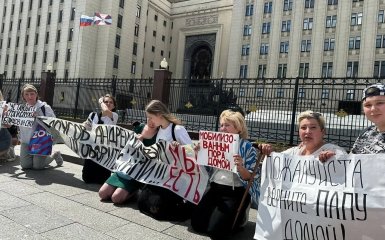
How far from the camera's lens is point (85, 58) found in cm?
5144

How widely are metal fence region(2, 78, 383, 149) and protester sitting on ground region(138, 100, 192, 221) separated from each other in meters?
5.67

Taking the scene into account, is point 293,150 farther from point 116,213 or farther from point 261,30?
point 261,30

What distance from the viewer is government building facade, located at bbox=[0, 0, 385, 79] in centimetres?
4384

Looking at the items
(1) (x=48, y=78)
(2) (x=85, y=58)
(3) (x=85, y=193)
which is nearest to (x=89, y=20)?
(2) (x=85, y=58)

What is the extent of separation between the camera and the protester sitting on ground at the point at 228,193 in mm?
4203

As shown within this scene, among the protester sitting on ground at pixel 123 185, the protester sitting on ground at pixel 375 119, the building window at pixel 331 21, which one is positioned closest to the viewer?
the protester sitting on ground at pixel 375 119

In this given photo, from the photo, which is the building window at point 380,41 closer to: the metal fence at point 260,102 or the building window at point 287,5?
the building window at point 287,5

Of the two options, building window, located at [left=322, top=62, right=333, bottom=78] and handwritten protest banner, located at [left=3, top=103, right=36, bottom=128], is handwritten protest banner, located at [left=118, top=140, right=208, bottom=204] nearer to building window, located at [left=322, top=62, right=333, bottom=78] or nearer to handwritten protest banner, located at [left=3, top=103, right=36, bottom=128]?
handwritten protest banner, located at [left=3, top=103, right=36, bottom=128]

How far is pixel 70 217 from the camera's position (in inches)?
182

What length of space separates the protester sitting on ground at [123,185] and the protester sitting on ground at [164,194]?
18 centimetres

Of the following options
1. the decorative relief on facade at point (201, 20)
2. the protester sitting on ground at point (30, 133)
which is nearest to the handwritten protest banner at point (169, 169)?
the protester sitting on ground at point (30, 133)

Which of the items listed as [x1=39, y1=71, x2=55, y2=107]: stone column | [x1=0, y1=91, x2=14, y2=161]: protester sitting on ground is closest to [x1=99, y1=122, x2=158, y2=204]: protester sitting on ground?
[x1=0, y1=91, x2=14, y2=161]: protester sitting on ground

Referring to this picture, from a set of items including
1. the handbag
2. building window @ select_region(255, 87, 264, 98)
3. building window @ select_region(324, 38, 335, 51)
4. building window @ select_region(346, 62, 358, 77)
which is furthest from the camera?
building window @ select_region(324, 38, 335, 51)

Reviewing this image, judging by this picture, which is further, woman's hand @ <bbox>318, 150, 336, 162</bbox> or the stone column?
the stone column
